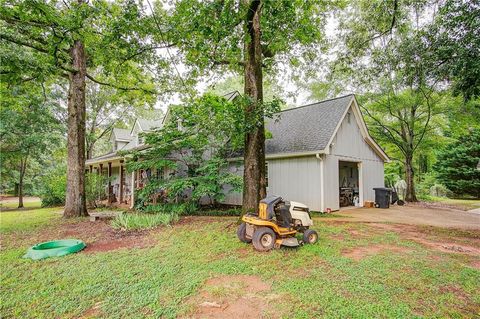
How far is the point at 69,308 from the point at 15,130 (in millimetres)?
15172

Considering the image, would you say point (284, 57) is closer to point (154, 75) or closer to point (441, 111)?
point (154, 75)

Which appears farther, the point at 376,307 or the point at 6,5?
the point at 6,5

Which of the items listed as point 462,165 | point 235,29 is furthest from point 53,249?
point 462,165

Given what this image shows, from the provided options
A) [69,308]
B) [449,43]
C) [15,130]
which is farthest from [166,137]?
[15,130]

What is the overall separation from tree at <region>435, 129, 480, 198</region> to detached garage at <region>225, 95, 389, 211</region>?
10.4m

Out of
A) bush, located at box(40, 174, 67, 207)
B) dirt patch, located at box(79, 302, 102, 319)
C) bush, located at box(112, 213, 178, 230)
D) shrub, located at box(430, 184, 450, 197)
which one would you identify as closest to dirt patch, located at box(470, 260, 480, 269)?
dirt patch, located at box(79, 302, 102, 319)

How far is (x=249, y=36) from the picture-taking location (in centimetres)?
600

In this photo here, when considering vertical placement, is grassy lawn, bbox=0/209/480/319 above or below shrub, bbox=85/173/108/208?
below

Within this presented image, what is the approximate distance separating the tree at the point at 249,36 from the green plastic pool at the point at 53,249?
151 inches

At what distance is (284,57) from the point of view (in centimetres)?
991

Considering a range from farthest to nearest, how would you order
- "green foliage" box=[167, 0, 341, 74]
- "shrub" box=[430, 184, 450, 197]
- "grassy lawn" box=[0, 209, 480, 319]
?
"shrub" box=[430, 184, 450, 197], "green foliage" box=[167, 0, 341, 74], "grassy lawn" box=[0, 209, 480, 319]

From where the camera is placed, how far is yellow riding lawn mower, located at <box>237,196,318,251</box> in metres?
4.64

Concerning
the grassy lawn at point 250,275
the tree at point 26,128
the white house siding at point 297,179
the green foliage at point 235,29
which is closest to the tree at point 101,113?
the tree at point 26,128

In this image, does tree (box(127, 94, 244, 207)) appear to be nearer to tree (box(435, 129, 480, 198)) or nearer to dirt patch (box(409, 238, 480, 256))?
dirt patch (box(409, 238, 480, 256))
